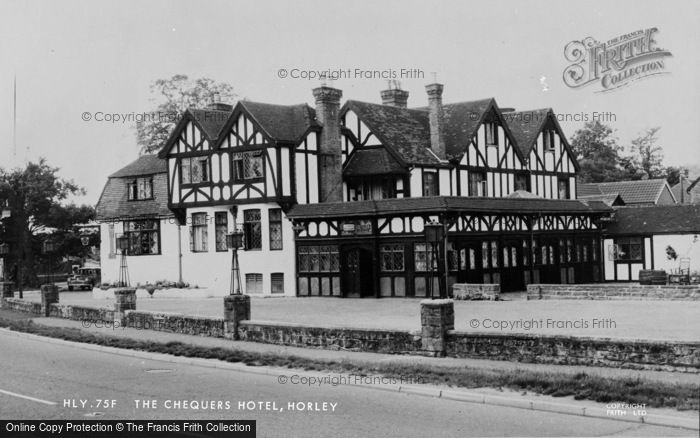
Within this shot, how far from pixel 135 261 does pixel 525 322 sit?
26.1 meters

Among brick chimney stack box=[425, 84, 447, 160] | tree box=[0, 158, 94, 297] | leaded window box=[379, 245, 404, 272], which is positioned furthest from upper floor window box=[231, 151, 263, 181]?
tree box=[0, 158, 94, 297]

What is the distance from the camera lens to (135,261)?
43.5m

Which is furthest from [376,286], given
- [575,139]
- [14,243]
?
[575,139]

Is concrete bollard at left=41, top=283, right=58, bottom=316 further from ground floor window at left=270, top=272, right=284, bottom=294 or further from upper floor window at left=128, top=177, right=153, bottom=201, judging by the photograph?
upper floor window at left=128, top=177, right=153, bottom=201

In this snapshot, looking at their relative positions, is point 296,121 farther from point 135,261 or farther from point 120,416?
point 120,416

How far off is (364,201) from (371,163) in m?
4.26

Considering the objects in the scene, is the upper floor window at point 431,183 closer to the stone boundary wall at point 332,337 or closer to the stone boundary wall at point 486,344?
the stone boundary wall at point 486,344

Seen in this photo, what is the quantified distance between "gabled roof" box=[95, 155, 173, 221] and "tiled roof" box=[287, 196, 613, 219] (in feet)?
34.3

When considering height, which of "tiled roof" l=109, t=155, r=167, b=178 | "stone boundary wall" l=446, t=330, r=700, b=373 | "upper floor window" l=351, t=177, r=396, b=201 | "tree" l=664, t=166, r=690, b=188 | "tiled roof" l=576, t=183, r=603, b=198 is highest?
"tree" l=664, t=166, r=690, b=188

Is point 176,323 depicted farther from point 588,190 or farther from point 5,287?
point 588,190

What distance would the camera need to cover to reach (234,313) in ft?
68.1

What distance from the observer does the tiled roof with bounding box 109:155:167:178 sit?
1747 inches

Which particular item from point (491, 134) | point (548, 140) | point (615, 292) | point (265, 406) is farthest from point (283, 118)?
point (265, 406)

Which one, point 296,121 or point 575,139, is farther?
point 575,139
